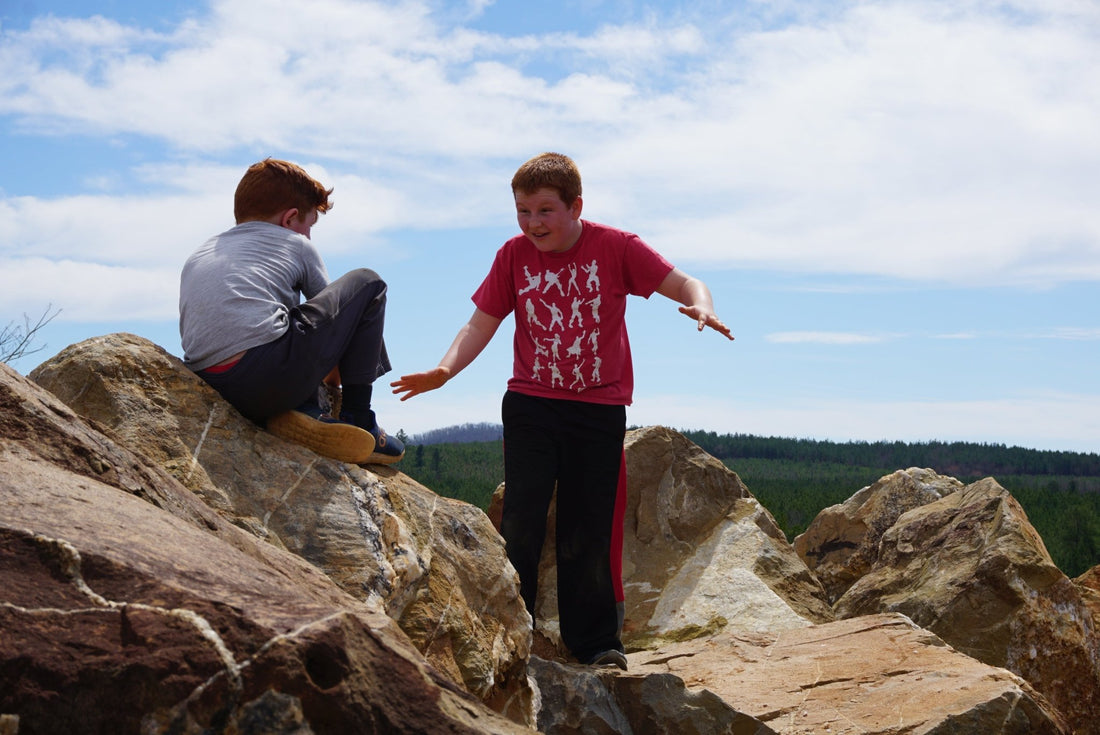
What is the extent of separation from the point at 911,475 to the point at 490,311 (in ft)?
17.1

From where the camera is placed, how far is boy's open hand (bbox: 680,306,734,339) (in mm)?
4520

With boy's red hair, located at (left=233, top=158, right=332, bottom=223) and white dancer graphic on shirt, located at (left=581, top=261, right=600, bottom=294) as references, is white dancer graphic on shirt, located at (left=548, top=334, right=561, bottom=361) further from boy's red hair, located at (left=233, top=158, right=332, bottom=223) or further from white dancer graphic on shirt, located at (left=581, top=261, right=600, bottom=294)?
boy's red hair, located at (left=233, top=158, right=332, bottom=223)

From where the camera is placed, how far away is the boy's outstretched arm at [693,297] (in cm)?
457

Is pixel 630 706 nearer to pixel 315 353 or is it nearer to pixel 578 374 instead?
pixel 578 374

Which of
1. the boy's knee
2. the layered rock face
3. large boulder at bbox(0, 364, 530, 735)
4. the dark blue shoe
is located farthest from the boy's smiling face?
large boulder at bbox(0, 364, 530, 735)

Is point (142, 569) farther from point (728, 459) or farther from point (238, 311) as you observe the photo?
point (728, 459)

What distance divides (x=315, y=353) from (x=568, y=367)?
4.41 feet

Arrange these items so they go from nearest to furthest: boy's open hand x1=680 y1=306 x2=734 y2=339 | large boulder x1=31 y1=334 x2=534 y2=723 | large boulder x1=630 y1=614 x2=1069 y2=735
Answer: large boulder x1=31 y1=334 x2=534 y2=723, boy's open hand x1=680 y1=306 x2=734 y2=339, large boulder x1=630 y1=614 x2=1069 y2=735

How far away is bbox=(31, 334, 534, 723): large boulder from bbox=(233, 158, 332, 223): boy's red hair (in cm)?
73

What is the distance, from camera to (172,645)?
2.19 meters

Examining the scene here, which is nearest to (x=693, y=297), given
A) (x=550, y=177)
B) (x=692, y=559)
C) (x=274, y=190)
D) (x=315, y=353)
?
(x=550, y=177)

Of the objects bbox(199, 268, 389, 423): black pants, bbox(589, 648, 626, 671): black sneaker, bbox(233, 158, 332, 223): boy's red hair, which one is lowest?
bbox(589, 648, 626, 671): black sneaker

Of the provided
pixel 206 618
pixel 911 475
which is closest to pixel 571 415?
pixel 206 618

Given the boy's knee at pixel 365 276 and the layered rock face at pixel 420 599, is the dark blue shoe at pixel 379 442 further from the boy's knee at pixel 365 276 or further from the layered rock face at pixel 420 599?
the boy's knee at pixel 365 276
